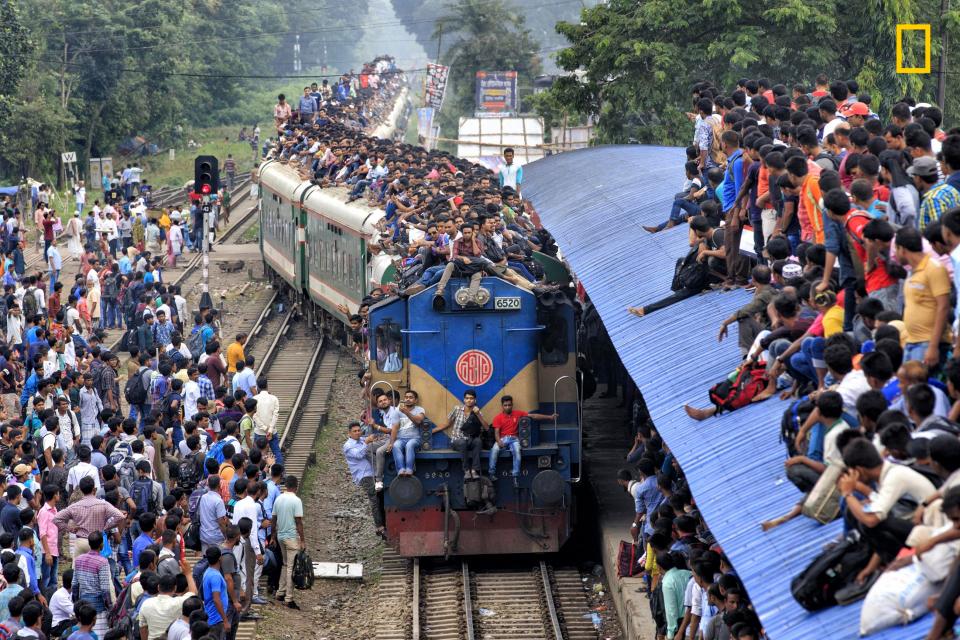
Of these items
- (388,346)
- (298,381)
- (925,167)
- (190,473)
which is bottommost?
(298,381)

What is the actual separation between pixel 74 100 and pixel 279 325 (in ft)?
89.7

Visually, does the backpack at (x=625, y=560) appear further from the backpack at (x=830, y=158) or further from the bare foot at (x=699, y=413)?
the backpack at (x=830, y=158)

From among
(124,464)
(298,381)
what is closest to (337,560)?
(124,464)

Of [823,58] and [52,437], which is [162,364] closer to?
[52,437]

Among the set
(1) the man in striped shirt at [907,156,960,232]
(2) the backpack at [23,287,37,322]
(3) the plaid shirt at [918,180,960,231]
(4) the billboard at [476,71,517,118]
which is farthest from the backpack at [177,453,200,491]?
(4) the billboard at [476,71,517,118]

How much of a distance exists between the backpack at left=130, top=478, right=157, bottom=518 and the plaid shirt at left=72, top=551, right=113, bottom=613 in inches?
66.7

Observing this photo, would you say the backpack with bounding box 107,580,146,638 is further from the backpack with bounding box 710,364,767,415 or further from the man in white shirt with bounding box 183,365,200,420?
the man in white shirt with bounding box 183,365,200,420

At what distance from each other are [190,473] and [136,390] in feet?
10.9

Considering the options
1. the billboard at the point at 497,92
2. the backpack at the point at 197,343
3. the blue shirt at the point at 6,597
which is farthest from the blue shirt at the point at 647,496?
the billboard at the point at 497,92

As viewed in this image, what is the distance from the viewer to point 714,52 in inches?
1166

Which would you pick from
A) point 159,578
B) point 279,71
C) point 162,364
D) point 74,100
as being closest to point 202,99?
point 74,100

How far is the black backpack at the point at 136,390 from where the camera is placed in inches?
666

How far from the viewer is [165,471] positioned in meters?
14.5

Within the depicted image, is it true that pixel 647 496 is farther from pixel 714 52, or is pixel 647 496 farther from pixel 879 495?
pixel 714 52
